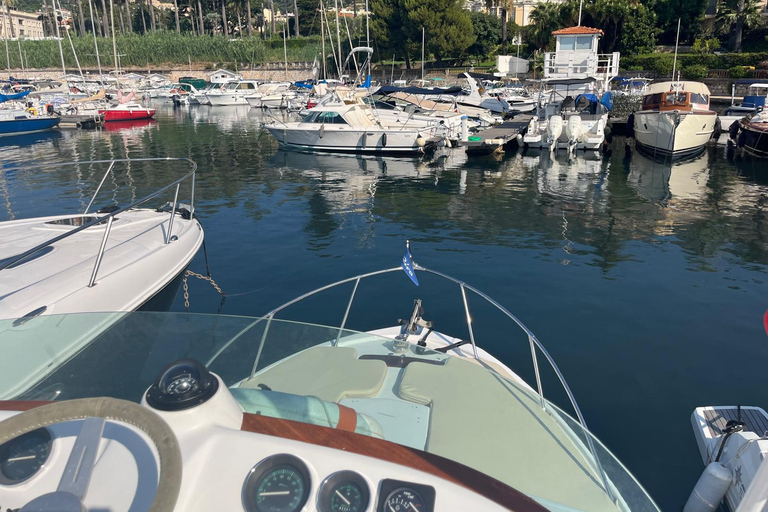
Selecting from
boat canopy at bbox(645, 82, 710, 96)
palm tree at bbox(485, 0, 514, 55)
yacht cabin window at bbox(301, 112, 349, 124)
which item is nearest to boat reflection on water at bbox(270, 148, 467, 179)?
yacht cabin window at bbox(301, 112, 349, 124)

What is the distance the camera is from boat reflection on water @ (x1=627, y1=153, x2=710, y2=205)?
19081 mm

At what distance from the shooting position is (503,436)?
374 centimetres

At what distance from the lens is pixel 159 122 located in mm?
43125

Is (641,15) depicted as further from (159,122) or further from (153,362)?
(153,362)

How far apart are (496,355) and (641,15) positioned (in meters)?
49.1

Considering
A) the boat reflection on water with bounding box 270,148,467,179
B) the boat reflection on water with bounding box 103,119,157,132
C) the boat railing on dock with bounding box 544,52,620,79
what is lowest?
the boat reflection on water with bounding box 270,148,467,179

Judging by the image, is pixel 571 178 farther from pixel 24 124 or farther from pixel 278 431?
pixel 24 124

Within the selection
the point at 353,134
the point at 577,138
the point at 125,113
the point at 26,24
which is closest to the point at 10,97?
the point at 125,113

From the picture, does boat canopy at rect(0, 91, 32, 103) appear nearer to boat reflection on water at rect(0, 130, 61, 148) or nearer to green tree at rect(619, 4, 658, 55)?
boat reflection on water at rect(0, 130, 61, 148)

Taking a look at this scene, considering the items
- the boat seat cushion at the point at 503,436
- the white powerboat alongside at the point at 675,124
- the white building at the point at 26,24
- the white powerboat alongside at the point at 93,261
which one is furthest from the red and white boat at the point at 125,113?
the white building at the point at 26,24

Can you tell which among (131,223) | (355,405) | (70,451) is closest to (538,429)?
(355,405)

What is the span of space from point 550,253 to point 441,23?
52.1 metres

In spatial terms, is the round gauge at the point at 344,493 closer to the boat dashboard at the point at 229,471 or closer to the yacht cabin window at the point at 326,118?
the boat dashboard at the point at 229,471

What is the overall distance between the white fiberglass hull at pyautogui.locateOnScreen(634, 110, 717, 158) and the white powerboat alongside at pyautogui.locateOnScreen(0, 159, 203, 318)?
74.0ft
